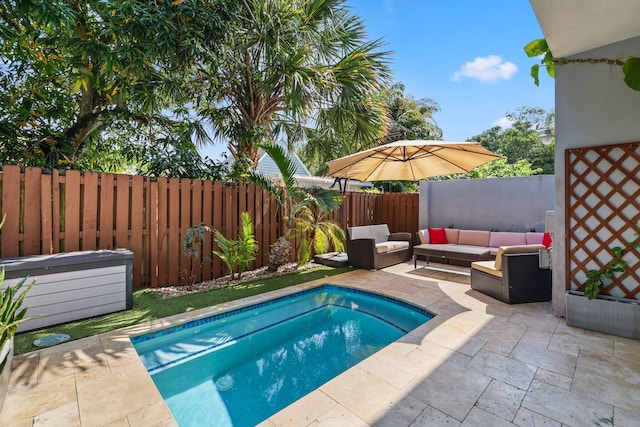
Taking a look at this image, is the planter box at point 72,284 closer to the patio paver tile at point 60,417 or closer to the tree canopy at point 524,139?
the patio paver tile at point 60,417

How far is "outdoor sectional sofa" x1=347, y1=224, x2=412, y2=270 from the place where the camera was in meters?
6.89

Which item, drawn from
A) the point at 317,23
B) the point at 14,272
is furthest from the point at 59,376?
the point at 317,23

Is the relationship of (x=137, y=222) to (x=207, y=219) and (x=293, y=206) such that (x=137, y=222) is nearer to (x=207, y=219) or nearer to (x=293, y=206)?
(x=207, y=219)

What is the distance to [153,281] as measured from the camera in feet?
17.3

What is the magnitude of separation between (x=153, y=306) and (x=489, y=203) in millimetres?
8617

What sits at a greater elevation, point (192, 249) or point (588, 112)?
point (588, 112)

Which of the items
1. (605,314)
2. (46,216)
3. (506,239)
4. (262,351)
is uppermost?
(46,216)

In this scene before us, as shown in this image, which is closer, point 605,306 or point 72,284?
point 605,306

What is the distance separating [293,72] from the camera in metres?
5.80

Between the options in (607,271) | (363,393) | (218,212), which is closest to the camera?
(363,393)

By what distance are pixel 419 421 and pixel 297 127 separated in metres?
7.83

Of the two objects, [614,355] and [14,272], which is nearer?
[614,355]

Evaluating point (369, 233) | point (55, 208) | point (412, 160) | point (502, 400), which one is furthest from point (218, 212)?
point (502, 400)

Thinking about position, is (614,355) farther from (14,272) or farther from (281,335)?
(14,272)
